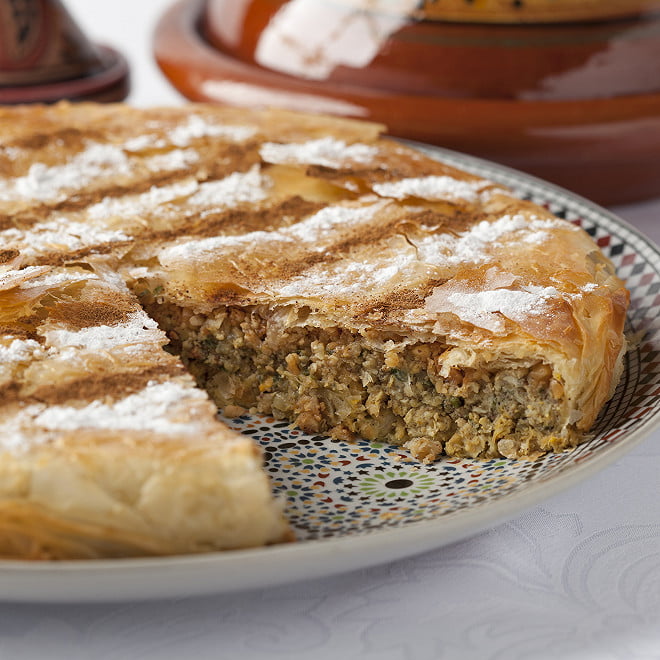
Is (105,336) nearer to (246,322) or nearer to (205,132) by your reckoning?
(246,322)

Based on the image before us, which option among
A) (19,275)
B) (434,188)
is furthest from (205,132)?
(19,275)

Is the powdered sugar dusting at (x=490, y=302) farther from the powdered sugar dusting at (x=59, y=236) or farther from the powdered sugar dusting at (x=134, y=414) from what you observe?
the powdered sugar dusting at (x=59, y=236)

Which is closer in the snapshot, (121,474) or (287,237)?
(121,474)

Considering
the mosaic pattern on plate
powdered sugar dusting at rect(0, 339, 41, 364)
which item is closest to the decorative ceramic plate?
the mosaic pattern on plate

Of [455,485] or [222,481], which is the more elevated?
[222,481]

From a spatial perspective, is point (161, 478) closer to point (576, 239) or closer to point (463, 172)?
point (576, 239)

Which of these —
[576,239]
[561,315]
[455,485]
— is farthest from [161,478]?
[576,239]
